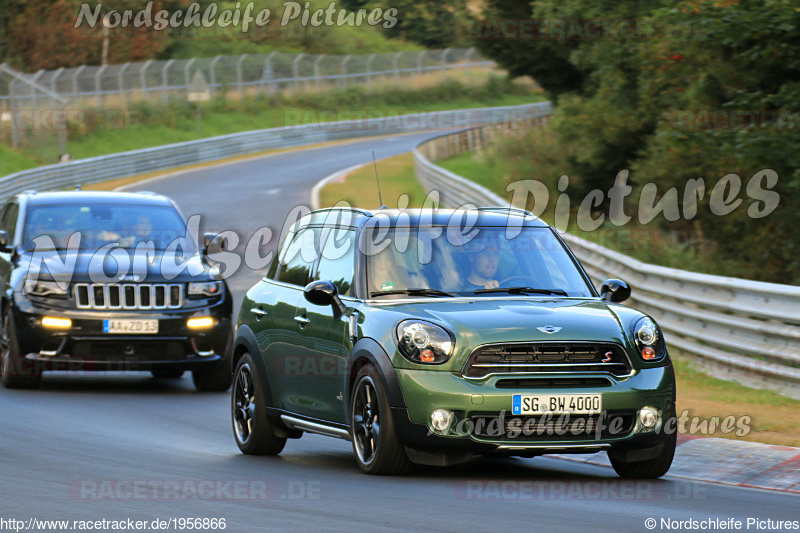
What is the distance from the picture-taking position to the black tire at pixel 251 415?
9688 mm

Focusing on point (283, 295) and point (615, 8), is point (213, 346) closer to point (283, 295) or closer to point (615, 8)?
point (283, 295)

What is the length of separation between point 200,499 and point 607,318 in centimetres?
263

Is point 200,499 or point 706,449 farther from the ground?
point 200,499

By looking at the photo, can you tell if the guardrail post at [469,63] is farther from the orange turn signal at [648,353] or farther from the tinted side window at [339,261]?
the orange turn signal at [648,353]

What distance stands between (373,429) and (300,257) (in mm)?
2101

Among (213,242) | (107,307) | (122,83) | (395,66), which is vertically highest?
(213,242)

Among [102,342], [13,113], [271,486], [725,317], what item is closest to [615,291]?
[271,486]

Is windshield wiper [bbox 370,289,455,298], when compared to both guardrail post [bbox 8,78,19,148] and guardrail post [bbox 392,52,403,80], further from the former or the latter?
guardrail post [bbox 392,52,403,80]

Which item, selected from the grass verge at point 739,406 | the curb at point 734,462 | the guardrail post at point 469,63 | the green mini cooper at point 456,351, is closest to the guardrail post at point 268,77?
the guardrail post at point 469,63

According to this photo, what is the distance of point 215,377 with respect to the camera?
1388 cm

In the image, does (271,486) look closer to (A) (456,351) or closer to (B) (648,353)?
(A) (456,351)

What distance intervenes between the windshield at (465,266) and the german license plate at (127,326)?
16.3ft

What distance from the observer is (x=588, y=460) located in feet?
31.0

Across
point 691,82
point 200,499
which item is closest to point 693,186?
point 691,82
